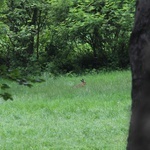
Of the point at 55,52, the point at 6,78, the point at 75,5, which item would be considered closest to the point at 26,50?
the point at 55,52

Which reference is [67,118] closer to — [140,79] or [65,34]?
[140,79]

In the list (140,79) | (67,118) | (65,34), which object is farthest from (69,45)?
(140,79)

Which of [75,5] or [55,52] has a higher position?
[75,5]

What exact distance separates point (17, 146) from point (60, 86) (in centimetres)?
577

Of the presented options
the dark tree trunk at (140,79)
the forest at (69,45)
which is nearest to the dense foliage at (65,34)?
the forest at (69,45)

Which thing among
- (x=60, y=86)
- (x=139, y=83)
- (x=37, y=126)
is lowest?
(x=60, y=86)

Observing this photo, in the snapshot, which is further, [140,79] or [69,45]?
[69,45]

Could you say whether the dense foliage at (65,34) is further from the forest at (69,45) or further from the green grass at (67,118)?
the green grass at (67,118)

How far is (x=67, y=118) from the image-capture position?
8.55 meters

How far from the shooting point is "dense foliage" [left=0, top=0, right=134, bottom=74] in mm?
16859

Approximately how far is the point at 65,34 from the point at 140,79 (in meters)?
15.8

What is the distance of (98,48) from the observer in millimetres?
17922

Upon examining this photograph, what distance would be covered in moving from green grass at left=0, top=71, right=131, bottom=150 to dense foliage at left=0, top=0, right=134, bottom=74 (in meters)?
5.16

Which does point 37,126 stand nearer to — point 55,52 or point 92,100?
point 92,100
